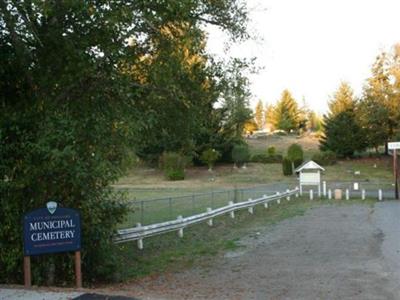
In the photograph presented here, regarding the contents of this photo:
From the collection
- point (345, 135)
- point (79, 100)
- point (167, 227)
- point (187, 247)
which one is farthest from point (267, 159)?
point (79, 100)

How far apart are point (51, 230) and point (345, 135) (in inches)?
2584

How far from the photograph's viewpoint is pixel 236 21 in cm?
1327

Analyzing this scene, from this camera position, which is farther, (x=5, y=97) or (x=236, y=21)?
(x=236, y=21)

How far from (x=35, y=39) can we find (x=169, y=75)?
2869mm

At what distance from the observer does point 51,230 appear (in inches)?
358

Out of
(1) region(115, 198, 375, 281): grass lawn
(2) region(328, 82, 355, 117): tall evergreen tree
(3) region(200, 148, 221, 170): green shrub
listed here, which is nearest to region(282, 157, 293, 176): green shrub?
(3) region(200, 148, 221, 170): green shrub

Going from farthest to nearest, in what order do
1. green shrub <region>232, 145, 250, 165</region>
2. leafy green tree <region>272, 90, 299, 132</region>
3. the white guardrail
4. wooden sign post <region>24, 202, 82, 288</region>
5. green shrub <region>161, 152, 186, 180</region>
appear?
leafy green tree <region>272, 90, 299, 132</region>
green shrub <region>232, 145, 250, 165</region>
green shrub <region>161, 152, 186, 180</region>
the white guardrail
wooden sign post <region>24, 202, 82, 288</region>

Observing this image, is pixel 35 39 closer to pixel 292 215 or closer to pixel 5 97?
pixel 5 97

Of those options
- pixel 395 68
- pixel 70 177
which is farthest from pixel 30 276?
pixel 395 68

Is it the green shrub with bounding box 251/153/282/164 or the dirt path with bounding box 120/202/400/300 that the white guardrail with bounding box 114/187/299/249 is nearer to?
the dirt path with bounding box 120/202/400/300

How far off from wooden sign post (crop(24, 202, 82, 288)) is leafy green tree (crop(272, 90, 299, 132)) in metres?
107

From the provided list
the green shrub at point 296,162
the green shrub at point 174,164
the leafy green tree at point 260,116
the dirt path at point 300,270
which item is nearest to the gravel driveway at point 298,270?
the dirt path at point 300,270

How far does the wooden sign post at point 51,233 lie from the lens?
29.0 feet

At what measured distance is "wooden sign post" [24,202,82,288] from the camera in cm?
884
